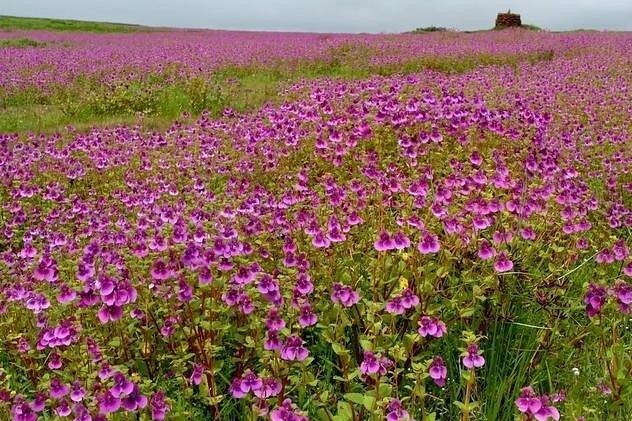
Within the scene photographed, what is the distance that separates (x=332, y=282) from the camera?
10.6ft

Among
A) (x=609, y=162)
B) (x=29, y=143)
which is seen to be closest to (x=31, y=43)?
(x=29, y=143)

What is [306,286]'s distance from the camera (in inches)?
109

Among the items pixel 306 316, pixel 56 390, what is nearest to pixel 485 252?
pixel 306 316

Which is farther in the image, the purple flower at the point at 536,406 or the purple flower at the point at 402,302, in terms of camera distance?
the purple flower at the point at 402,302

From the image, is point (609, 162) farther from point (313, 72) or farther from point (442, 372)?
point (313, 72)

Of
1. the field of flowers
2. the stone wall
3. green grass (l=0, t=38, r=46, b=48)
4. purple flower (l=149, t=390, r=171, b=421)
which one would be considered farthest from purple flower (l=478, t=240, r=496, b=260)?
the stone wall

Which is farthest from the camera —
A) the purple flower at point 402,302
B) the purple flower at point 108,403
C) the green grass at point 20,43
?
the green grass at point 20,43

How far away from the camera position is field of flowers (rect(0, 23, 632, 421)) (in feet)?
8.33

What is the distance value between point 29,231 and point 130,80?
9050 mm

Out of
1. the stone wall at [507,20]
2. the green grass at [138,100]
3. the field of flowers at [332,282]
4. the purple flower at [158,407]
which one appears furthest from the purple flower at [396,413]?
the stone wall at [507,20]

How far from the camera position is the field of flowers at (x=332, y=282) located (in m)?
2.54

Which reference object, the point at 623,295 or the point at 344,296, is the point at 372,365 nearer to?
the point at 344,296

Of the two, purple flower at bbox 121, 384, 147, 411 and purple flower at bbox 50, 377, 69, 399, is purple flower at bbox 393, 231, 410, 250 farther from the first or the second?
purple flower at bbox 50, 377, 69, 399

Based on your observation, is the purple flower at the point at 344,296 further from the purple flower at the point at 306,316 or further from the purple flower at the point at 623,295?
the purple flower at the point at 623,295
